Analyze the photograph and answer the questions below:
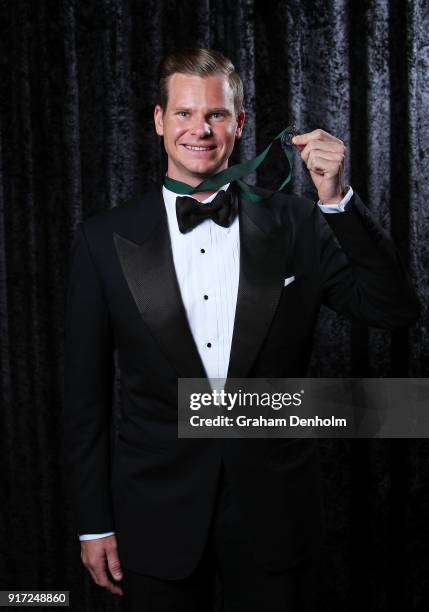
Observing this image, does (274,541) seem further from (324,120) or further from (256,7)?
(256,7)

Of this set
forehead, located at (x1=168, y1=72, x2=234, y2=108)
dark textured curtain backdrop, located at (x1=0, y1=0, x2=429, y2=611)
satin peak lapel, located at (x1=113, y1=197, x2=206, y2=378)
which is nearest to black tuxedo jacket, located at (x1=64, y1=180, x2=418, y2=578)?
satin peak lapel, located at (x1=113, y1=197, x2=206, y2=378)

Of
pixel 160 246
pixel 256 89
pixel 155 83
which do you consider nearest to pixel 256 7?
pixel 256 89

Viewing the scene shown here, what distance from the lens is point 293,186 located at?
7.62ft

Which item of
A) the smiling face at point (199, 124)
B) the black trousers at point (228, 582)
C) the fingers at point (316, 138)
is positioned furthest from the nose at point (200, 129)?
the black trousers at point (228, 582)

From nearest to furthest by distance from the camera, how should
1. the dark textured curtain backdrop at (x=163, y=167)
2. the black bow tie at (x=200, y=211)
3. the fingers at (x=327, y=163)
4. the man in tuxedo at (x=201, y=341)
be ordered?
1. the fingers at (x=327, y=163)
2. the man in tuxedo at (x=201, y=341)
3. the black bow tie at (x=200, y=211)
4. the dark textured curtain backdrop at (x=163, y=167)

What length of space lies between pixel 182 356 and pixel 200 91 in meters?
0.60

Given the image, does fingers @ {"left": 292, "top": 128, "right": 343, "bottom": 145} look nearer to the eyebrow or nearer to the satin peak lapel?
the eyebrow

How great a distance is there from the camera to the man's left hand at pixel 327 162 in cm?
138

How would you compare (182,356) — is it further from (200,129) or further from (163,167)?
(163,167)

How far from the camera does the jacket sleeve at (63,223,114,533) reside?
1.56 metres

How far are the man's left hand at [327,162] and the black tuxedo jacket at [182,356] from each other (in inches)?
1.9

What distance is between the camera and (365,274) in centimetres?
145

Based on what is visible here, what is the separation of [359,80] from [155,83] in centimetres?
66

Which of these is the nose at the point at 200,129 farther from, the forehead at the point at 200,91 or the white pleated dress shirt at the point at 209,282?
the white pleated dress shirt at the point at 209,282
